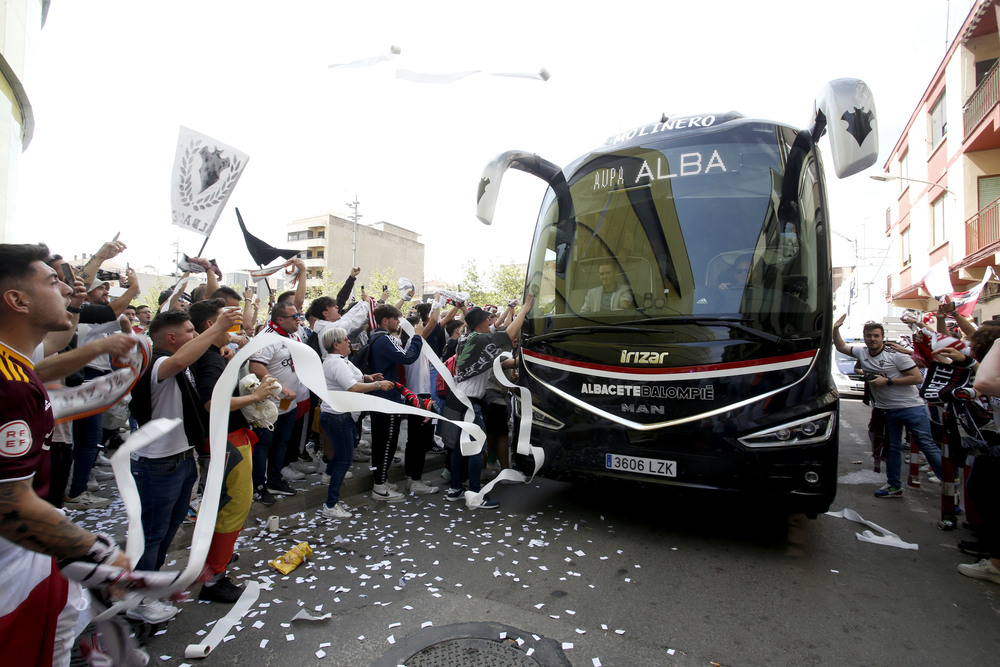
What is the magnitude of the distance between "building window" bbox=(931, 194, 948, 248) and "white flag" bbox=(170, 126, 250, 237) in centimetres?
2403

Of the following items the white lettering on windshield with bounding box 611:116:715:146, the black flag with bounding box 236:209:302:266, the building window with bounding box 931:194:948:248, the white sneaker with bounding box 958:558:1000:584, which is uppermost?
the building window with bounding box 931:194:948:248

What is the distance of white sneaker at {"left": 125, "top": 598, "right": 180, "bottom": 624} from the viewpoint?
124 inches

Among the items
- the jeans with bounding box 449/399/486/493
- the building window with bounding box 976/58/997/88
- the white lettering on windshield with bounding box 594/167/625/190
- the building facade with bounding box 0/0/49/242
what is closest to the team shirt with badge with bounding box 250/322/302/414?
the jeans with bounding box 449/399/486/493

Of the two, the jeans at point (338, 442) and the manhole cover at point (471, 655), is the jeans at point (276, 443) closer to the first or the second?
the jeans at point (338, 442)

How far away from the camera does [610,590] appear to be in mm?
3732

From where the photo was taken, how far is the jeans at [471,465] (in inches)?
230

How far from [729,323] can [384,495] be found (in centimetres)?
380

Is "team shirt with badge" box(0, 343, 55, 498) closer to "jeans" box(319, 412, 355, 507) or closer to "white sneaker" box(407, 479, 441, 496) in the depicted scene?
"jeans" box(319, 412, 355, 507)

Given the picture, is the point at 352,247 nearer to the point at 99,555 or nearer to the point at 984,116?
the point at 984,116

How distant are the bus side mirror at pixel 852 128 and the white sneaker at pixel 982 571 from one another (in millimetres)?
3032

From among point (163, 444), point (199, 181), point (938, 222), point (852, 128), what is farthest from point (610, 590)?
point (938, 222)

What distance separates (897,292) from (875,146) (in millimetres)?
29582

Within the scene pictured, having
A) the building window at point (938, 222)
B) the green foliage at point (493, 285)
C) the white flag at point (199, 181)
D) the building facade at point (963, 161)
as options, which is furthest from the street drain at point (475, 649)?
the green foliage at point (493, 285)

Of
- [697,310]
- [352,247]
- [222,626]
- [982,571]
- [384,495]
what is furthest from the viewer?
[352,247]
